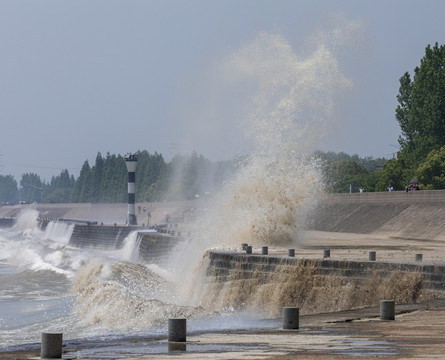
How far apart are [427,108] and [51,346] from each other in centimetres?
6526

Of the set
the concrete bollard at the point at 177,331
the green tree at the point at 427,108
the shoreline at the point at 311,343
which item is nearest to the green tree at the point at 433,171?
the green tree at the point at 427,108

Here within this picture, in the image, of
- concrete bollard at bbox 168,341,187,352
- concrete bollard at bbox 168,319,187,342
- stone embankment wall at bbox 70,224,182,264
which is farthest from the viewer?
stone embankment wall at bbox 70,224,182,264

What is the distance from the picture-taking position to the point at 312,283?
22.7 m

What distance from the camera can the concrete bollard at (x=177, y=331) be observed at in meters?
12.2

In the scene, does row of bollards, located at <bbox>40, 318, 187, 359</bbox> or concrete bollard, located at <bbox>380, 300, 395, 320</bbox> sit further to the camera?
concrete bollard, located at <bbox>380, 300, 395, 320</bbox>

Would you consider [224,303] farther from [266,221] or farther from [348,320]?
[266,221]

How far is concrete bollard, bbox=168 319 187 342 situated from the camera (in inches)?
482

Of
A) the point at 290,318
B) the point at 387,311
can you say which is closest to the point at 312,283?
the point at 387,311

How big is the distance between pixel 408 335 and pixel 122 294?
1445 centimetres

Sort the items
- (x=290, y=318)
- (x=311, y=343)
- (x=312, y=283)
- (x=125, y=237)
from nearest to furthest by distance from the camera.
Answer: (x=311, y=343)
(x=290, y=318)
(x=312, y=283)
(x=125, y=237)

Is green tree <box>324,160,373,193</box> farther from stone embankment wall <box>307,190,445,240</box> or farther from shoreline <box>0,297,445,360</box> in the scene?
shoreline <box>0,297,445,360</box>

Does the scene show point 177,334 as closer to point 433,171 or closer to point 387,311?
point 387,311

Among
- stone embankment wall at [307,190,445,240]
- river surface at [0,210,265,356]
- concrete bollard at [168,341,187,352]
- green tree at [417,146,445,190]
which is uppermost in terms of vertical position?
green tree at [417,146,445,190]

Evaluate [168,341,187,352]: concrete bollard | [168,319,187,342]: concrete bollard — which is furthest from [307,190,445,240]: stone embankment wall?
[168,341,187,352]: concrete bollard
